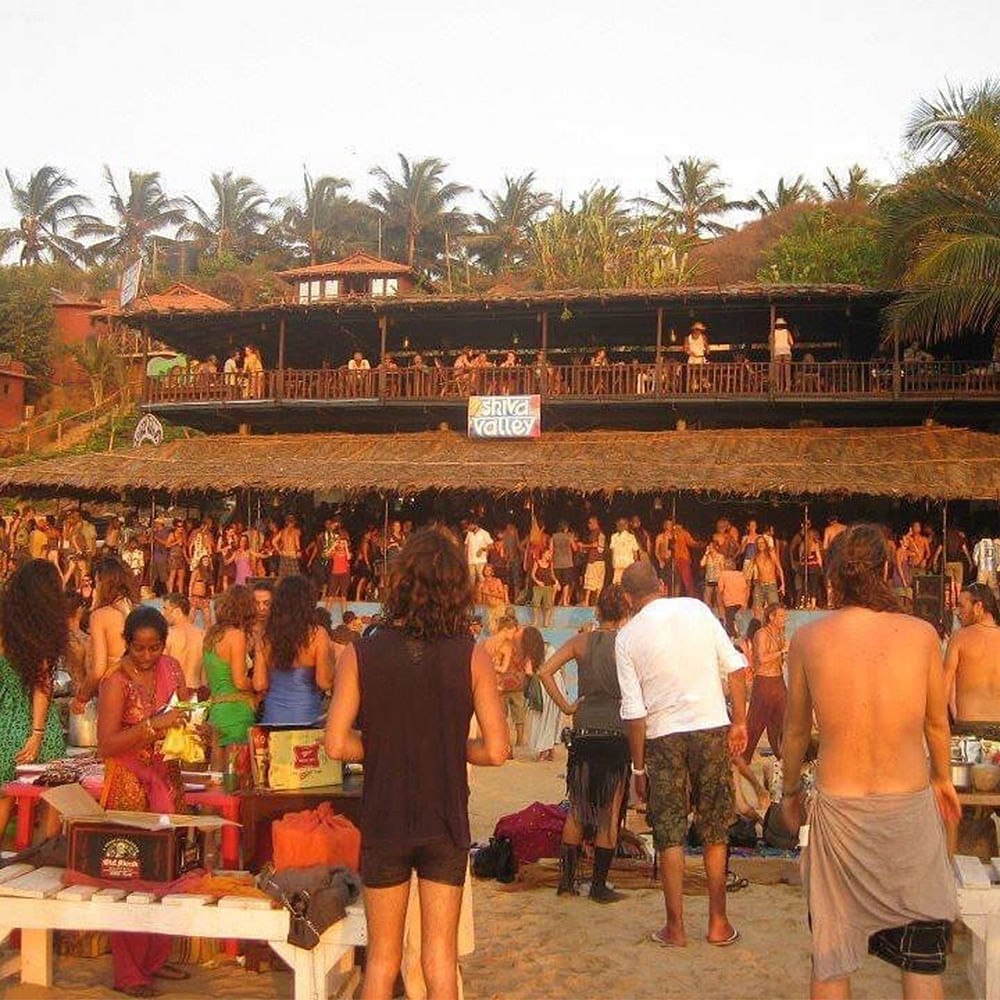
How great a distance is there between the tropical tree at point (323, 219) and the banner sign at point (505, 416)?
38.2m

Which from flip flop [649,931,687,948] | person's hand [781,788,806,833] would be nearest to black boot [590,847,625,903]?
flip flop [649,931,687,948]

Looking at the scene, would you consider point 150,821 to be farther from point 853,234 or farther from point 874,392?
point 853,234

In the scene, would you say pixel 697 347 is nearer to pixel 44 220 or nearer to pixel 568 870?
pixel 568 870

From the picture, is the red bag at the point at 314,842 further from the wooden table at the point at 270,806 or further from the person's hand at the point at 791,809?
the person's hand at the point at 791,809

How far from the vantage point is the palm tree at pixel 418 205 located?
2279 inches

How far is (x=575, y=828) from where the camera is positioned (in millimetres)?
6617

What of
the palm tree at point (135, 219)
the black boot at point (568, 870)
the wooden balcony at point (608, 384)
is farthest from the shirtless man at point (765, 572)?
the palm tree at point (135, 219)

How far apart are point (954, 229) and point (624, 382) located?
254 inches

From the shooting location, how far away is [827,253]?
34719 millimetres

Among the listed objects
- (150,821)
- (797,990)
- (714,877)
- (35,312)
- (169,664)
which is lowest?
(797,990)

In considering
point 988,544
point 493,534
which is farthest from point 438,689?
point 493,534

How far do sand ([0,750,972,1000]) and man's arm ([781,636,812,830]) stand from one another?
4.72 ft

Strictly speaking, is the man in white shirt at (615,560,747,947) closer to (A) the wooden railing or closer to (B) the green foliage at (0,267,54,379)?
(A) the wooden railing

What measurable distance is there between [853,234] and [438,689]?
3341 cm
